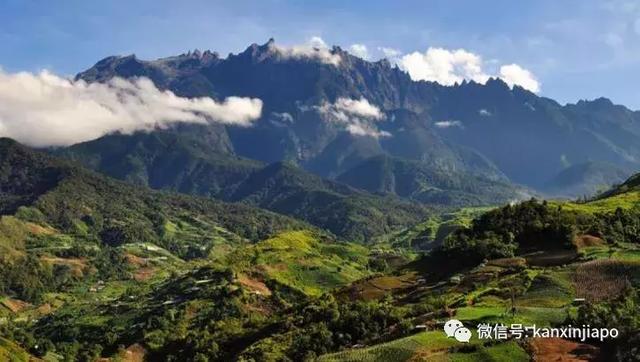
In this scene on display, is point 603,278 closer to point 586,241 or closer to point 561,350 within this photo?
point 561,350

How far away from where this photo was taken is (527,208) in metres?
139

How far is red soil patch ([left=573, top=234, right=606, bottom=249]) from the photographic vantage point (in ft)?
384

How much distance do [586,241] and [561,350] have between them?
57.8 m

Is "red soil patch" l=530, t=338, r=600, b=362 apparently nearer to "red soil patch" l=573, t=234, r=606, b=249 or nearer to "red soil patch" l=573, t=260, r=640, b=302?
"red soil patch" l=573, t=260, r=640, b=302

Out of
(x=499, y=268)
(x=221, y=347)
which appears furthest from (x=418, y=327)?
(x=221, y=347)

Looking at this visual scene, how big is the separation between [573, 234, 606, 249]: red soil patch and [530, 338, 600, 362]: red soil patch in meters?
53.4

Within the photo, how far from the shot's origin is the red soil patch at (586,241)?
384 feet

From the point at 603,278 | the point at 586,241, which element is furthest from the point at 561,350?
the point at 586,241

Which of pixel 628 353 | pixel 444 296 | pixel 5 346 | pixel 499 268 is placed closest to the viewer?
pixel 628 353

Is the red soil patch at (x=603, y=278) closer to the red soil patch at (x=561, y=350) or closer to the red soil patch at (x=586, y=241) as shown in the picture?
the red soil patch at (x=561, y=350)

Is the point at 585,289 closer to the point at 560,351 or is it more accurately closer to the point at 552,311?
the point at 552,311

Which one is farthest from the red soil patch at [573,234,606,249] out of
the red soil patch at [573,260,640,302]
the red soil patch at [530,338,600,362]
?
the red soil patch at [530,338,600,362]

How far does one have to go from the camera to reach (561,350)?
6506 cm

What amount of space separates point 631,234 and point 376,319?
54976 millimetres
